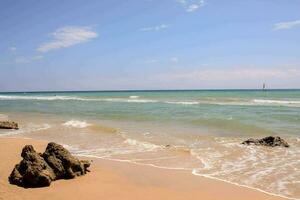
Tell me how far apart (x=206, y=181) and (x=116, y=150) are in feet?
14.4

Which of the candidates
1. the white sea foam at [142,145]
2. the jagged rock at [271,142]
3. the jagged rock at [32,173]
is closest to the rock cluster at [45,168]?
the jagged rock at [32,173]

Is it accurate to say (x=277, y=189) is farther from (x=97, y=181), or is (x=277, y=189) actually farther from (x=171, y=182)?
(x=97, y=181)

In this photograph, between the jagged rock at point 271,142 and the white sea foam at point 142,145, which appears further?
the jagged rock at point 271,142

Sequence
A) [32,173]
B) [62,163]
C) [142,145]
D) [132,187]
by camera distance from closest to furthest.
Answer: [32,173]
[132,187]
[62,163]
[142,145]

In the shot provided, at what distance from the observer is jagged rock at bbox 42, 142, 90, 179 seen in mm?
7543

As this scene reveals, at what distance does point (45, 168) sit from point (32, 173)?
0.40m

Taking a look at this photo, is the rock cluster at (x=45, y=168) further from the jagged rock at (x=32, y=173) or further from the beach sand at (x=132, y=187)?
the beach sand at (x=132, y=187)

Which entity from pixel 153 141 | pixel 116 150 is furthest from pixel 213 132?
pixel 116 150

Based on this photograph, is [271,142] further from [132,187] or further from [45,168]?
[45,168]

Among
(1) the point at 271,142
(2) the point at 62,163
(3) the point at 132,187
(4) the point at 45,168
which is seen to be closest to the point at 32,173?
(4) the point at 45,168

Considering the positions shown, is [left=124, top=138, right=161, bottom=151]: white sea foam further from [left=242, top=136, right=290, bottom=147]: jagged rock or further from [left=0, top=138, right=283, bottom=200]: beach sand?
[left=242, top=136, right=290, bottom=147]: jagged rock

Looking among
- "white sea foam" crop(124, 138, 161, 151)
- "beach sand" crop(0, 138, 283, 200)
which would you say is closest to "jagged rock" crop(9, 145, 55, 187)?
"beach sand" crop(0, 138, 283, 200)

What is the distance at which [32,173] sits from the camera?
22.7 feet

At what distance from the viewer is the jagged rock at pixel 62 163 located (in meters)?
7.54
